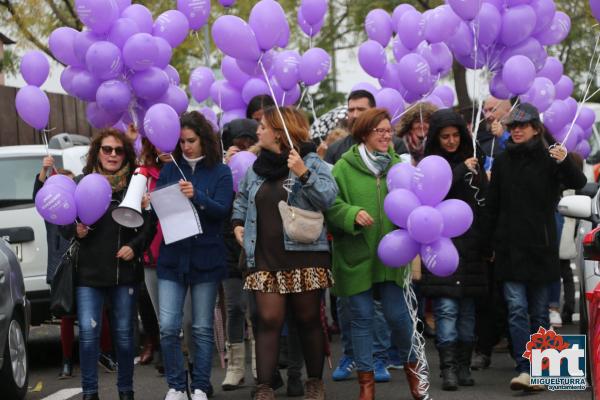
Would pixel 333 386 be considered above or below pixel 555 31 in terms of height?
below

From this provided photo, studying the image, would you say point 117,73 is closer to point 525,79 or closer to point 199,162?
point 199,162

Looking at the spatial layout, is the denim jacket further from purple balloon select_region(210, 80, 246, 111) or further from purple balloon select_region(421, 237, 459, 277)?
purple balloon select_region(210, 80, 246, 111)

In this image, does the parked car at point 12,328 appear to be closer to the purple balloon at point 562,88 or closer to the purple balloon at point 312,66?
the purple balloon at point 312,66

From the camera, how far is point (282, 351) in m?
10.0

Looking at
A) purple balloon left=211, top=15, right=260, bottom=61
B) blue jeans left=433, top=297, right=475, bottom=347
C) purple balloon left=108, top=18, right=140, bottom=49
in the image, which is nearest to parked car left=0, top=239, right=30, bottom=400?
purple balloon left=108, top=18, right=140, bottom=49

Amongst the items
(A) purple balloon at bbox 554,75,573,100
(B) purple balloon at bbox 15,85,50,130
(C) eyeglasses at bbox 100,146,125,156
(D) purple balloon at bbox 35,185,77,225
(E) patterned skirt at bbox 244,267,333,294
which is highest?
(A) purple balloon at bbox 554,75,573,100

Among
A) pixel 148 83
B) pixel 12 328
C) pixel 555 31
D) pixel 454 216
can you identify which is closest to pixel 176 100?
pixel 148 83

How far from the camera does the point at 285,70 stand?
35.7ft

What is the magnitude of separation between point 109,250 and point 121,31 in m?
1.65

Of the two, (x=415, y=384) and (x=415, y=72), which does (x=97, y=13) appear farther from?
(x=415, y=384)

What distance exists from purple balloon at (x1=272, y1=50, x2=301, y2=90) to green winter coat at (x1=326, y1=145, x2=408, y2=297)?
2325mm

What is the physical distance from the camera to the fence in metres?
23.4

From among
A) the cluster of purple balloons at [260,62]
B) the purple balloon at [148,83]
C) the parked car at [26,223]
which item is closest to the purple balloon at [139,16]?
the purple balloon at [148,83]

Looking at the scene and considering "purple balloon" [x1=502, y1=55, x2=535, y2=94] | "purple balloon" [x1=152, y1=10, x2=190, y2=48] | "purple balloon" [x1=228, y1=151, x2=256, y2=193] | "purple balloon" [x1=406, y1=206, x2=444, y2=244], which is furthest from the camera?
"purple balloon" [x1=502, y1=55, x2=535, y2=94]
